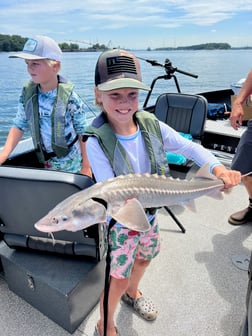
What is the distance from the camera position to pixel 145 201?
1031 millimetres

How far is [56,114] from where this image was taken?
74.7 inches

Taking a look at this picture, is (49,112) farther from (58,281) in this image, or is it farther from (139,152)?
(58,281)

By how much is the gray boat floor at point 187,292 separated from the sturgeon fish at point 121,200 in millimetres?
897

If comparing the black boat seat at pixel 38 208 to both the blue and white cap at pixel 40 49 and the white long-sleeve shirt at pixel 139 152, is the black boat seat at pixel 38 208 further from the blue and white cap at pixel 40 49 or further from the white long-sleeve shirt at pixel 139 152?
the blue and white cap at pixel 40 49

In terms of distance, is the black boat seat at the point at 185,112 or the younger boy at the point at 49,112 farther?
the black boat seat at the point at 185,112

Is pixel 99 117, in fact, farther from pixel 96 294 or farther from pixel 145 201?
pixel 96 294

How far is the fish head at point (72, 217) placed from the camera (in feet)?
2.86

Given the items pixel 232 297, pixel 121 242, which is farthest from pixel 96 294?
pixel 232 297

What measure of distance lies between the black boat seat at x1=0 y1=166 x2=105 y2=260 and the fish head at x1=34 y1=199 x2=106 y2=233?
0.96ft

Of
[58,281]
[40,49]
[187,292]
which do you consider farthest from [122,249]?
[40,49]

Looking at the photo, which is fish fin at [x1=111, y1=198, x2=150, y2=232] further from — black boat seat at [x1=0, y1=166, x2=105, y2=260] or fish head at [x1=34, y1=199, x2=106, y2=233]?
black boat seat at [x1=0, y1=166, x2=105, y2=260]

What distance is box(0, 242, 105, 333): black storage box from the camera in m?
1.42

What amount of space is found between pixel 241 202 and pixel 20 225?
2237mm

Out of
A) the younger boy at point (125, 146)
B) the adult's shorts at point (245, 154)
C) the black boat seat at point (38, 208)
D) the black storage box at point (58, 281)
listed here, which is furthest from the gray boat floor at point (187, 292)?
the adult's shorts at point (245, 154)
